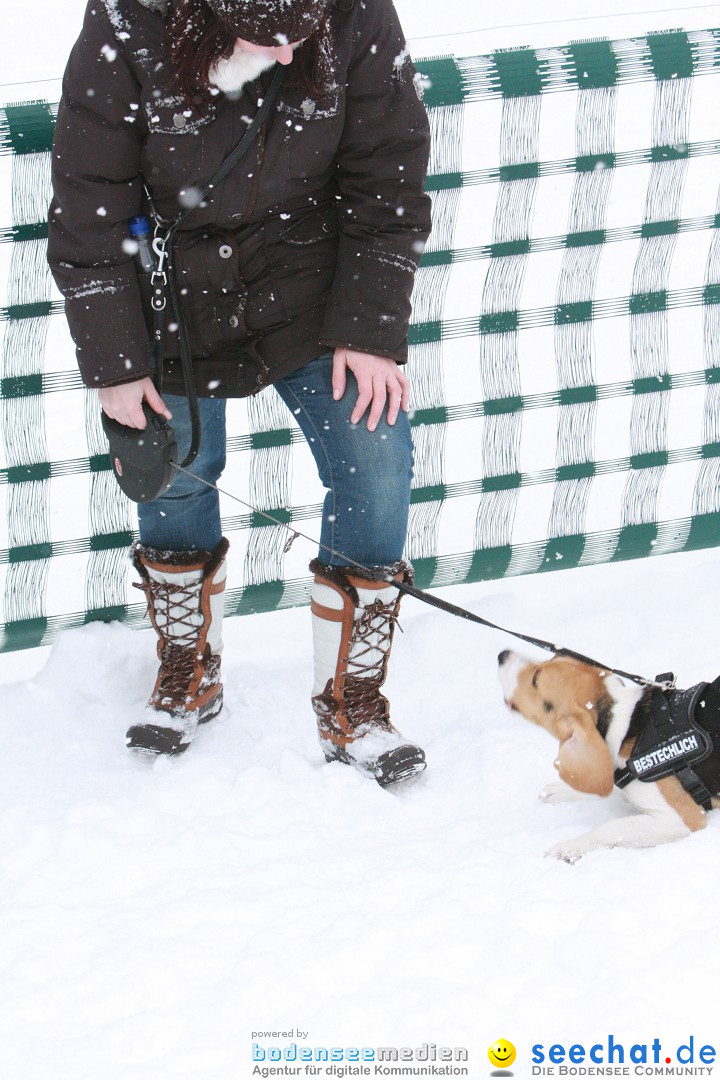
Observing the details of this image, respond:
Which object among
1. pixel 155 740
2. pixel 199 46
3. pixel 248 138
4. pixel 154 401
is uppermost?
pixel 199 46

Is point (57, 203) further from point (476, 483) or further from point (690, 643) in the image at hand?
point (690, 643)

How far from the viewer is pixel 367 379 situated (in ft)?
6.88

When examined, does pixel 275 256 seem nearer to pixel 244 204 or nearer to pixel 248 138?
pixel 244 204

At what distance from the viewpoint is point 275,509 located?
311cm

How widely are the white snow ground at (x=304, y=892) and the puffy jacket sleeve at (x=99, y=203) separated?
95cm

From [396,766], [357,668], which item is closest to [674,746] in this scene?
[396,766]

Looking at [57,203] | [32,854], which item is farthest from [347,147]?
[32,854]

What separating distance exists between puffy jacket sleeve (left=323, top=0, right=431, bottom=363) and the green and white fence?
31.9 inches

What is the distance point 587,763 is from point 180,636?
100 centimetres

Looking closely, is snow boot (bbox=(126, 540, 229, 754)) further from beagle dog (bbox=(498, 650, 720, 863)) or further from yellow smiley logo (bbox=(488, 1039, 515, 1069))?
yellow smiley logo (bbox=(488, 1039, 515, 1069))

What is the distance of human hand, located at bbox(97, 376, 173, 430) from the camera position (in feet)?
6.86

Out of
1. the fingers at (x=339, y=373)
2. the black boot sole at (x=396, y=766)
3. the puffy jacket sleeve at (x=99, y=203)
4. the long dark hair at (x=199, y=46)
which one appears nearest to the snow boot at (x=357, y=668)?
the black boot sole at (x=396, y=766)

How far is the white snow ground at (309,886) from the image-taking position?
1.60 m

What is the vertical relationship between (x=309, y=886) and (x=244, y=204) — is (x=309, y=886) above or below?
below
